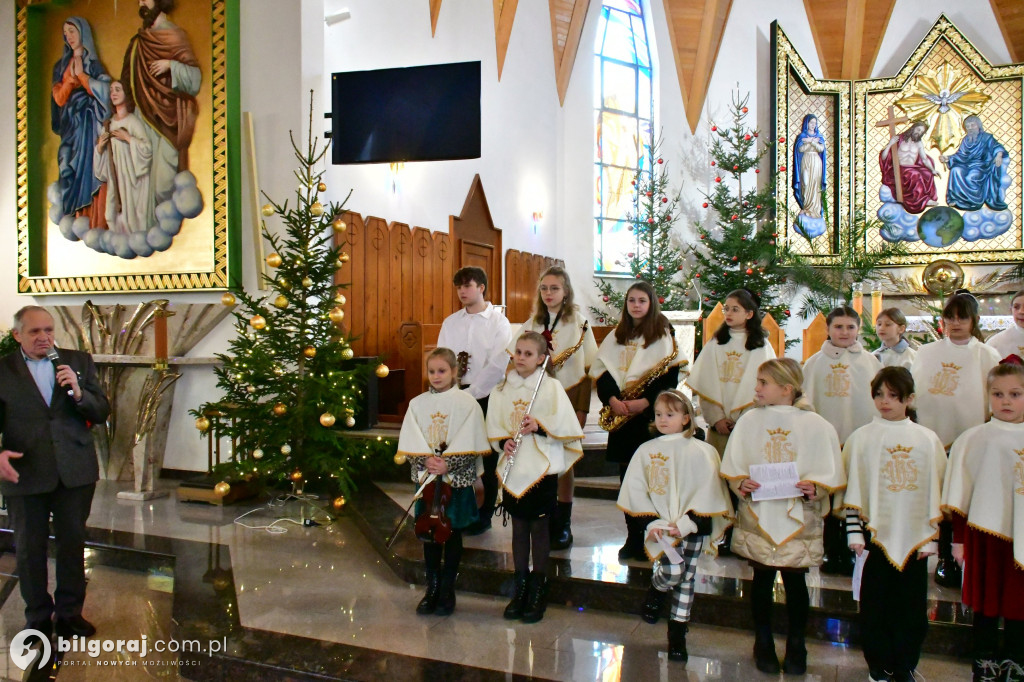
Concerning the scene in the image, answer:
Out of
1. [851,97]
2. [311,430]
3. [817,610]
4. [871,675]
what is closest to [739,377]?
[817,610]

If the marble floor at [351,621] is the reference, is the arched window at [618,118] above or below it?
above

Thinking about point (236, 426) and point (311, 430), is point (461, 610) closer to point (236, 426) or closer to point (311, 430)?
point (311, 430)

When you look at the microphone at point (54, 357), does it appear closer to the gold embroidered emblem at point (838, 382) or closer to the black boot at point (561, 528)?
the black boot at point (561, 528)

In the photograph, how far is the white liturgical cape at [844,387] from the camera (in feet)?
13.1

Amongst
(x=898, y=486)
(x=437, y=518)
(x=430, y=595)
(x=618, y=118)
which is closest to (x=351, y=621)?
(x=430, y=595)

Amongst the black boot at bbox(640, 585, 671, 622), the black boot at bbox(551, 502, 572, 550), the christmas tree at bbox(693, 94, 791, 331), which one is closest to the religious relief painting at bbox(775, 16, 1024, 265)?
the christmas tree at bbox(693, 94, 791, 331)

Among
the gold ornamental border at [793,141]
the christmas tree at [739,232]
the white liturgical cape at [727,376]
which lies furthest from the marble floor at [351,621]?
the gold ornamental border at [793,141]

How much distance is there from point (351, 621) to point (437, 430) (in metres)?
1.00

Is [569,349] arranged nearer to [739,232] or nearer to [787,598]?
[787,598]

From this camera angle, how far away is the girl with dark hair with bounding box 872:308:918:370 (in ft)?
14.6

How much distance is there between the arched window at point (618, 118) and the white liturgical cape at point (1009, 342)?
9367 mm

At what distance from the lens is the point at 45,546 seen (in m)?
3.67

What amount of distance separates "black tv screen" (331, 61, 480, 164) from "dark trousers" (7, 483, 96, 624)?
342 centimetres

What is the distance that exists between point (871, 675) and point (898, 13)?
1282cm
